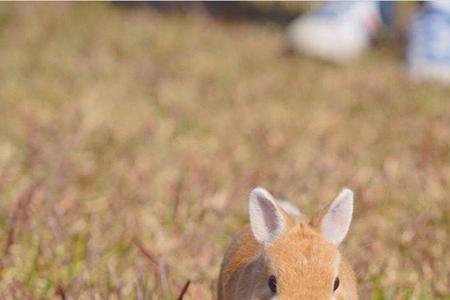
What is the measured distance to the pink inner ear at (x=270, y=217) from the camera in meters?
2.68

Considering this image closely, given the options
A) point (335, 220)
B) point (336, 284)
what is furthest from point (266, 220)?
point (336, 284)

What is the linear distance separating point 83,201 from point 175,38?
3133mm

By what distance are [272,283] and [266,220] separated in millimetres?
234

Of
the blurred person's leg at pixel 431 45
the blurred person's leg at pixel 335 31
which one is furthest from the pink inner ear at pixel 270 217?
the blurred person's leg at pixel 335 31

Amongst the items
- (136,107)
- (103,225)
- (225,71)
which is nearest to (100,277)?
(103,225)

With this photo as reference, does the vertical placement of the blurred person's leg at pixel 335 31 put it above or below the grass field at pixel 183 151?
below

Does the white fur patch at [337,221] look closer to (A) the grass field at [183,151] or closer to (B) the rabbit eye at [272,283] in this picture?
(B) the rabbit eye at [272,283]

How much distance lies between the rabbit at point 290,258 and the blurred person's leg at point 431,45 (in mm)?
3856

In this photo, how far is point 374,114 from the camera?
5.82m

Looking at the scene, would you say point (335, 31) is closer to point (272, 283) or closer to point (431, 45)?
point (431, 45)

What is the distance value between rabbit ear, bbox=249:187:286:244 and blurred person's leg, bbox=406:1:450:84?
397 centimetres

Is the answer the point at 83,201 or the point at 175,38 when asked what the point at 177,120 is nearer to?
the point at 83,201

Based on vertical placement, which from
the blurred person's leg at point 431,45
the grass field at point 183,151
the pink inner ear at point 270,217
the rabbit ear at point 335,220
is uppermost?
the pink inner ear at point 270,217

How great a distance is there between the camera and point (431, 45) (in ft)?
22.0
